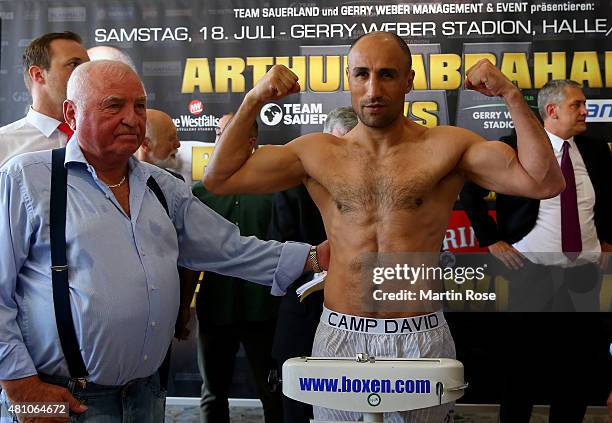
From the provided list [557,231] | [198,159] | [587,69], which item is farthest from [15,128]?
[587,69]

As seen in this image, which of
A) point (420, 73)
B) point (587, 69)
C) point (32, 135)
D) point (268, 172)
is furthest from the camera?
point (420, 73)

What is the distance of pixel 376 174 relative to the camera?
2.43 meters

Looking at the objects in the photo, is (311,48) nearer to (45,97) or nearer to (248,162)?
(45,97)

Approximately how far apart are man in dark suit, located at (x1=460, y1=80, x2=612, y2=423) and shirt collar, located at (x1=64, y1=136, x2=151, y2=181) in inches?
87.4

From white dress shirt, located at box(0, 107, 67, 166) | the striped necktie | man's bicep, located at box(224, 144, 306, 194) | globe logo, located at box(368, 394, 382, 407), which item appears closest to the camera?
globe logo, located at box(368, 394, 382, 407)

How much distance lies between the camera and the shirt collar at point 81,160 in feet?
6.87

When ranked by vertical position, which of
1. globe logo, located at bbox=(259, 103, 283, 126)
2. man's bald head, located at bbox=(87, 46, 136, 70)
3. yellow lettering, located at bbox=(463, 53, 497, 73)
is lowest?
globe logo, located at bbox=(259, 103, 283, 126)

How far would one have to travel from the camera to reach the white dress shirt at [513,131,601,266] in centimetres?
405

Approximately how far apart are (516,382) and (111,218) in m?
2.63

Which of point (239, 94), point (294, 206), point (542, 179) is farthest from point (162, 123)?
point (542, 179)

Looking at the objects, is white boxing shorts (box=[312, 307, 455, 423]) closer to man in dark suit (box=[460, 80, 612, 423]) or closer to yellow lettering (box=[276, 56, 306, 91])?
man in dark suit (box=[460, 80, 612, 423])

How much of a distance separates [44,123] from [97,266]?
3.92 ft

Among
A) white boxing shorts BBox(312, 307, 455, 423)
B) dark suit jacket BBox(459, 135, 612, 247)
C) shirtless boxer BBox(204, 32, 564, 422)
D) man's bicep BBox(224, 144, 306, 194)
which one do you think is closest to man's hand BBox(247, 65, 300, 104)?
shirtless boxer BBox(204, 32, 564, 422)

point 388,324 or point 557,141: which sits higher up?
point 557,141
